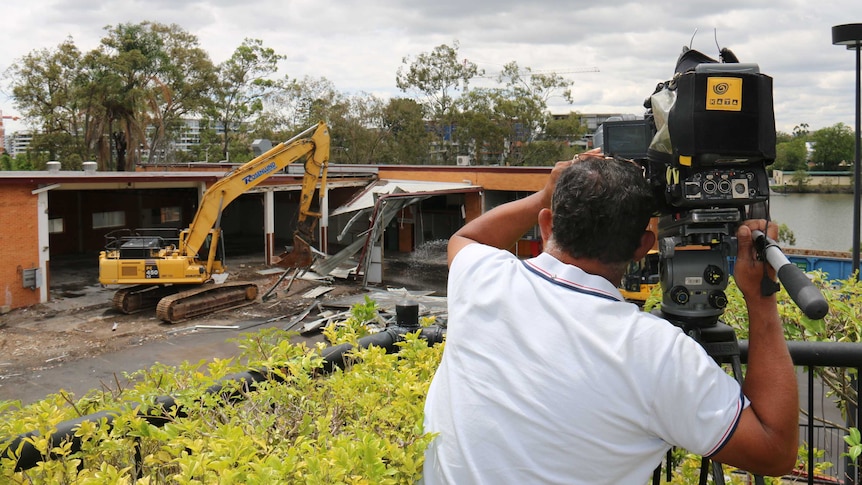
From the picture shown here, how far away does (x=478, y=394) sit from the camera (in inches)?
74.3

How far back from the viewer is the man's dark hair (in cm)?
189

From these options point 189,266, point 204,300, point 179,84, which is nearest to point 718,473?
point 204,300

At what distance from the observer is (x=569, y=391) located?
5.76 feet

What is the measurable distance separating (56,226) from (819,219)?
1742 inches

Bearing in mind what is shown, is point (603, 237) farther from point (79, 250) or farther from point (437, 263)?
point (79, 250)

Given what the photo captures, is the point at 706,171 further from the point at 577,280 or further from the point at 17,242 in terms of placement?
Answer: the point at 17,242

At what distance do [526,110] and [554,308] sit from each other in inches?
1970

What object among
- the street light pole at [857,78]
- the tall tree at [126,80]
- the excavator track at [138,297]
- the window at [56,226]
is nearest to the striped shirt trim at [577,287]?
the street light pole at [857,78]

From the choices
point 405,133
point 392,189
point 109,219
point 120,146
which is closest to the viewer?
point 392,189

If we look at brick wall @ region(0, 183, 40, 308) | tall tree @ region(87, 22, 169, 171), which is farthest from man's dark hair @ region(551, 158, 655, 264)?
tall tree @ region(87, 22, 169, 171)

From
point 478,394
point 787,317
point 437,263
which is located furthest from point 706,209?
point 437,263

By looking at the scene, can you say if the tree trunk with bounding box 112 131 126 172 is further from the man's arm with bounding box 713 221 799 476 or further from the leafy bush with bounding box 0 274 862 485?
the man's arm with bounding box 713 221 799 476

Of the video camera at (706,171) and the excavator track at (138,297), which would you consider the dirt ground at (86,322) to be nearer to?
the excavator track at (138,297)

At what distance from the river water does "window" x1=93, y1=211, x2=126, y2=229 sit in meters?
29.7
